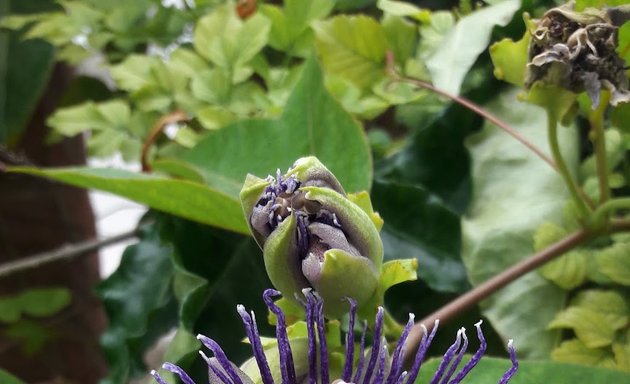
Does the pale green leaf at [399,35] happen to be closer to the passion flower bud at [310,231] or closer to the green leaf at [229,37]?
the green leaf at [229,37]

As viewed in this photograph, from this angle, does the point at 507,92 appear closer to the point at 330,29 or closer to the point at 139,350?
the point at 330,29

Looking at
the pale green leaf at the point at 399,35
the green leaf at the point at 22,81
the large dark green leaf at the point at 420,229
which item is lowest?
the green leaf at the point at 22,81

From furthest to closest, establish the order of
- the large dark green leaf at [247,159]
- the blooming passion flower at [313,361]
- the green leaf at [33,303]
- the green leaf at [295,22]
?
1. the green leaf at [33,303]
2. the green leaf at [295,22]
3. the large dark green leaf at [247,159]
4. the blooming passion flower at [313,361]

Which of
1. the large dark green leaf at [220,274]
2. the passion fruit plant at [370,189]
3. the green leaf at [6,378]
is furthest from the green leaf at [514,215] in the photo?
the green leaf at [6,378]

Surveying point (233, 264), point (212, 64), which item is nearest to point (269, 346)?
point (233, 264)

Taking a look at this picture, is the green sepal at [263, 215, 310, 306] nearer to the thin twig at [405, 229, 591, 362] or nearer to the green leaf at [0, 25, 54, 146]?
the thin twig at [405, 229, 591, 362]
